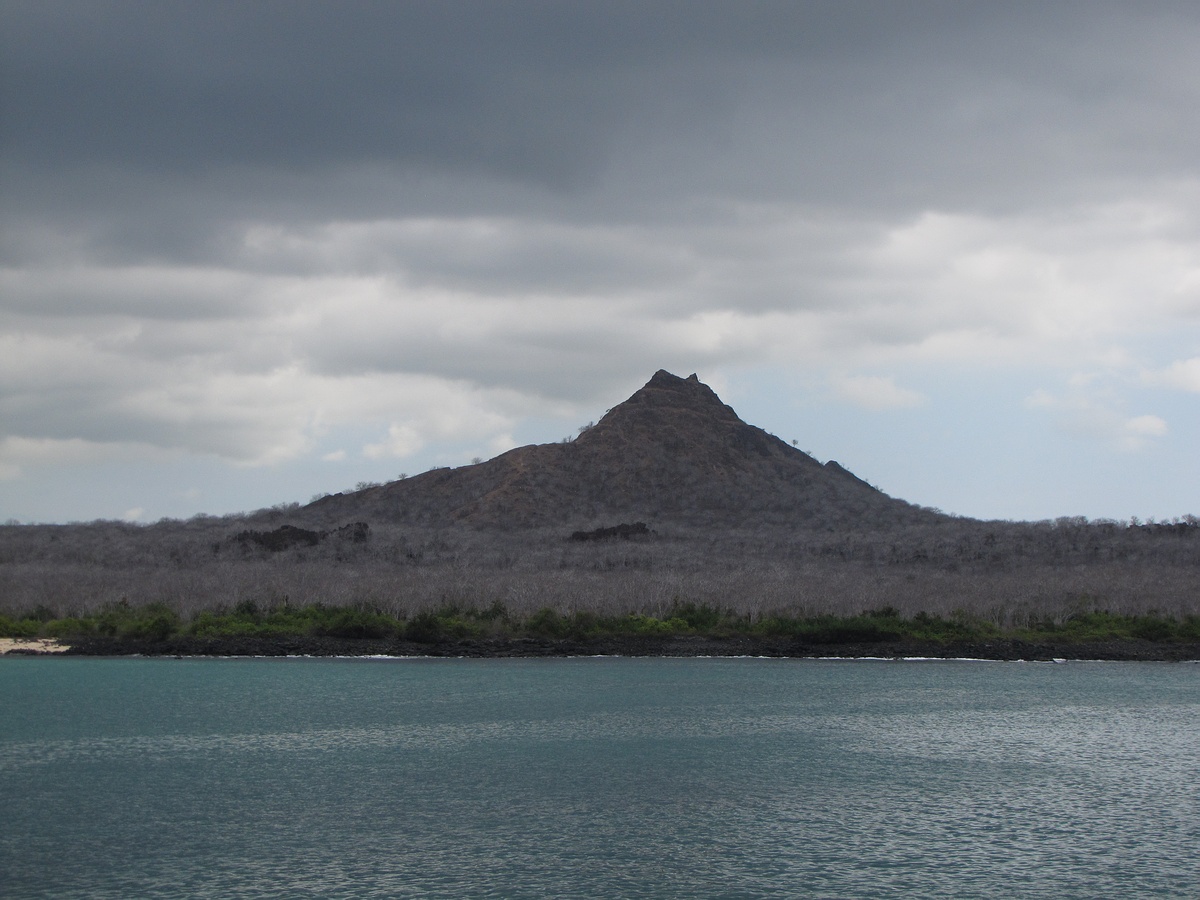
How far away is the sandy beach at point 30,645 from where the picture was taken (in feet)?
193

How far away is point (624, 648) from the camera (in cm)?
6197

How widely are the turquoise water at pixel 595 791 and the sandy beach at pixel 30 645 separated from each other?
18267 mm

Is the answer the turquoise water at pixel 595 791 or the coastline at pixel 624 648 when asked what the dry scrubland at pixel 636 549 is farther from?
the turquoise water at pixel 595 791

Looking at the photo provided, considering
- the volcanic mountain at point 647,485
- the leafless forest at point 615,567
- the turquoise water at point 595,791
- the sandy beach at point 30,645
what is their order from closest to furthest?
the turquoise water at point 595,791 < the sandy beach at point 30,645 < the leafless forest at point 615,567 < the volcanic mountain at point 647,485

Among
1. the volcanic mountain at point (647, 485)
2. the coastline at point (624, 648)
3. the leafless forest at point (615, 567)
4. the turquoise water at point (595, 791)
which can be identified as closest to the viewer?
the turquoise water at point (595, 791)

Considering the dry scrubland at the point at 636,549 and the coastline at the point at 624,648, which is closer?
the coastline at the point at 624,648

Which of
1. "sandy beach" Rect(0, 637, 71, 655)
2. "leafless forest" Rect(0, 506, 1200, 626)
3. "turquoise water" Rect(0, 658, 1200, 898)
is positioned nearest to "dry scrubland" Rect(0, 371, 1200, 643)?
"leafless forest" Rect(0, 506, 1200, 626)

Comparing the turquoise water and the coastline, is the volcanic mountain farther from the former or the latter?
the turquoise water

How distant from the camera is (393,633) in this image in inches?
2501

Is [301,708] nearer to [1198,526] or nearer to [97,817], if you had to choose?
[97,817]

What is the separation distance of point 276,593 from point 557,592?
16.3m

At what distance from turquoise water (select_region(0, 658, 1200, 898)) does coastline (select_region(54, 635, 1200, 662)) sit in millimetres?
16382

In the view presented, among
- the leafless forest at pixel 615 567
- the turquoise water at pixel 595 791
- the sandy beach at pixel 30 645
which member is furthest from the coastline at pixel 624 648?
the turquoise water at pixel 595 791

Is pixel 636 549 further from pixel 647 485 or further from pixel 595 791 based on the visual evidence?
pixel 595 791
